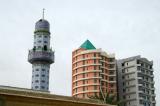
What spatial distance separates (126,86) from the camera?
9788 centimetres

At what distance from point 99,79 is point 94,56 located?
6501 millimetres

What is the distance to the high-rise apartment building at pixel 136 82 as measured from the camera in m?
94.8

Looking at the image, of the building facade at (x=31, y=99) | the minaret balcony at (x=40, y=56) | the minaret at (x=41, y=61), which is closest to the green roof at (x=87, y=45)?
the minaret at (x=41, y=61)

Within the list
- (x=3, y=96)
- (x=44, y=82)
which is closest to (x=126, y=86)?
(x=44, y=82)

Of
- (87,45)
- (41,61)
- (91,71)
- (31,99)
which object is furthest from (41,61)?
(31,99)

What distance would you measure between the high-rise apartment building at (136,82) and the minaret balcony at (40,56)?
99.2ft

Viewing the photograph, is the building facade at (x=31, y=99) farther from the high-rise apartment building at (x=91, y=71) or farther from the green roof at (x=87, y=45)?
the green roof at (x=87, y=45)

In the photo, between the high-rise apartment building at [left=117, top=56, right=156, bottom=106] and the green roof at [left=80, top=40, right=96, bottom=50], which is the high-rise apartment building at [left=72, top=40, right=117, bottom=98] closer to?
the green roof at [left=80, top=40, right=96, bottom=50]

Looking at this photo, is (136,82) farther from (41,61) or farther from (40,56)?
(40,56)

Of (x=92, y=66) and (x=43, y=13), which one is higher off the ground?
(x=43, y=13)

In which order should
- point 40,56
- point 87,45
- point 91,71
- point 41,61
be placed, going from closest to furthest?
point 40,56 → point 41,61 → point 91,71 → point 87,45

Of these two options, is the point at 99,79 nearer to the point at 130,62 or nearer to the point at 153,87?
the point at 130,62

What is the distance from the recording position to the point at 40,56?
242 ft

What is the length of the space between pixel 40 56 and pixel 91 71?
22.1 m
